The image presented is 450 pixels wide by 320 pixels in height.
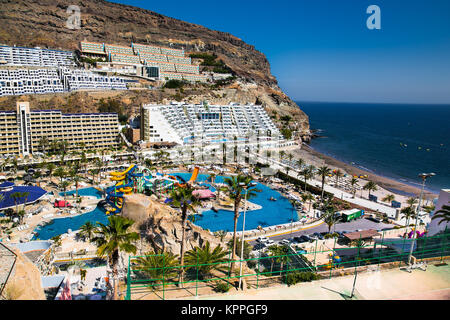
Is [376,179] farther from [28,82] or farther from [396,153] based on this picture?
[28,82]

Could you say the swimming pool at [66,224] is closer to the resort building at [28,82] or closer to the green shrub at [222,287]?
the green shrub at [222,287]

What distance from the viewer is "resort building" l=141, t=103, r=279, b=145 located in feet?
225

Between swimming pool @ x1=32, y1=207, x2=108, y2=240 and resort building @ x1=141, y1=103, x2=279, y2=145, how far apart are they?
108 ft

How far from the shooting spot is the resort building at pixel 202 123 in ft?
225

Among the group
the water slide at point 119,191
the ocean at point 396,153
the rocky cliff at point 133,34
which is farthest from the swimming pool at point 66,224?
the ocean at point 396,153

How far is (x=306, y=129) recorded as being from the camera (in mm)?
→ 110125

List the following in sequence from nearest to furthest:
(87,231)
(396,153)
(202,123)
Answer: (87,231), (202,123), (396,153)

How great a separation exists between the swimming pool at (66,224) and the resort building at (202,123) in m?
33.0

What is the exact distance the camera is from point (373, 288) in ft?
44.3

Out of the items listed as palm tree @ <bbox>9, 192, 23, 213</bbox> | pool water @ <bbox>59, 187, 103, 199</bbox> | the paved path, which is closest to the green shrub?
the paved path

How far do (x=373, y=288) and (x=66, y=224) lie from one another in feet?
106

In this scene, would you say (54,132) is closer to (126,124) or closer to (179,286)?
(126,124)

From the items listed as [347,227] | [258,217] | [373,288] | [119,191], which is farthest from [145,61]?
[373,288]

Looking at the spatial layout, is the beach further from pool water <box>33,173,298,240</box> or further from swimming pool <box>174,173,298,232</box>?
pool water <box>33,173,298,240</box>
